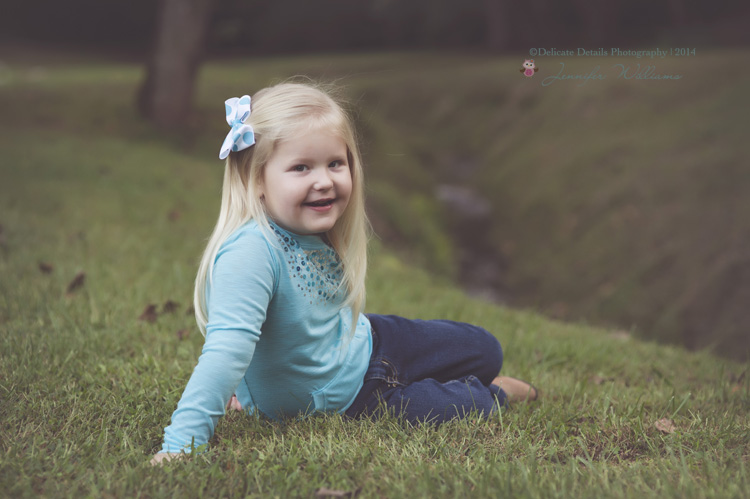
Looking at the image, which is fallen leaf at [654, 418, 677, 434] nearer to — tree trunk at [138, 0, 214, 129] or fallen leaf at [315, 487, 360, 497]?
fallen leaf at [315, 487, 360, 497]

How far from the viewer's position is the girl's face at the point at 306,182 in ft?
7.37

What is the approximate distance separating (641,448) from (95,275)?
10.7 ft

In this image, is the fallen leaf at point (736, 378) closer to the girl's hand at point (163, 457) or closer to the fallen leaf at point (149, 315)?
the girl's hand at point (163, 457)

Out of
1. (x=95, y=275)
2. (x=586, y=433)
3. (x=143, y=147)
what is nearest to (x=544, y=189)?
(x=143, y=147)

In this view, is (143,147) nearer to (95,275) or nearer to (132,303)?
(95,275)

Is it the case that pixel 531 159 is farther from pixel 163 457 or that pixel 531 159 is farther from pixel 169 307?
pixel 163 457

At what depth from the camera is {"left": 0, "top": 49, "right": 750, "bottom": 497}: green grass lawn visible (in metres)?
1.90

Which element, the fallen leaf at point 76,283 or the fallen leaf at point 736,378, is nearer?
the fallen leaf at point 736,378

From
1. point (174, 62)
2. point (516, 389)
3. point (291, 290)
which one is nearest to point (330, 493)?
point (291, 290)

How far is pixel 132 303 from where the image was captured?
145 inches

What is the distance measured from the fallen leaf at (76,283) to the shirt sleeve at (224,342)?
2.06 m

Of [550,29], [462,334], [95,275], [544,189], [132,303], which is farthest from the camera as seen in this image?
[550,29]

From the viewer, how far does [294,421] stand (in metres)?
2.35
